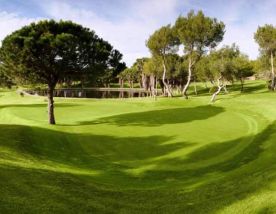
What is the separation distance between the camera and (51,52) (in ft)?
126

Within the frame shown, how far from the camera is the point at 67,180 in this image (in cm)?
1777

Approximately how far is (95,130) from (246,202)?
21.8m

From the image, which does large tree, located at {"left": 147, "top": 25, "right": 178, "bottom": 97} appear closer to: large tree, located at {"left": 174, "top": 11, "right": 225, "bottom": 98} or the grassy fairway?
large tree, located at {"left": 174, "top": 11, "right": 225, "bottom": 98}

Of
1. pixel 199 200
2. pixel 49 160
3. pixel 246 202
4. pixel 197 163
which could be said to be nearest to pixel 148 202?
pixel 199 200

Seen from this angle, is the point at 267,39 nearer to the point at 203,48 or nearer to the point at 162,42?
the point at 203,48

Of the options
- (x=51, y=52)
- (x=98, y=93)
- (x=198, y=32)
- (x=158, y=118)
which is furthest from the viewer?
(x=98, y=93)

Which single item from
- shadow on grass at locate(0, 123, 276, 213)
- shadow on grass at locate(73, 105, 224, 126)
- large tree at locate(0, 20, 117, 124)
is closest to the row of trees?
shadow on grass at locate(73, 105, 224, 126)

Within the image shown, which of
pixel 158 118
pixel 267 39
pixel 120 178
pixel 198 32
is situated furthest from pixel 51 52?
Result: pixel 267 39

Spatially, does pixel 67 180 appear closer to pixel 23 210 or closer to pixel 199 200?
pixel 23 210

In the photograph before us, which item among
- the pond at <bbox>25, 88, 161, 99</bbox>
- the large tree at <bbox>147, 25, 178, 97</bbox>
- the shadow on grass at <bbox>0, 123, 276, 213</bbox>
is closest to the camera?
the shadow on grass at <bbox>0, 123, 276, 213</bbox>

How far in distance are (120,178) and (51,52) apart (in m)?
22.1

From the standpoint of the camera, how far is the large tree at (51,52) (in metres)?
37.1

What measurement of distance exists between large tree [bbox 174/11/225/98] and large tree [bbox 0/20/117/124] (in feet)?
118

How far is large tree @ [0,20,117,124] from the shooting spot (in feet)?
122
